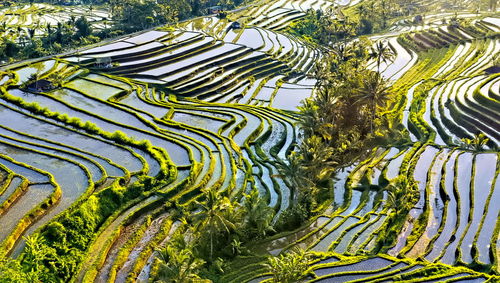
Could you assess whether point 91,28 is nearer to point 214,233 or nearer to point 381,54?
point 381,54

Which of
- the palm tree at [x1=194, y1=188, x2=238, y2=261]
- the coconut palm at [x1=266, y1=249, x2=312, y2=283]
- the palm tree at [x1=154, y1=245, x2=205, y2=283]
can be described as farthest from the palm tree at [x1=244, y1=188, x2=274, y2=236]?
the palm tree at [x1=154, y1=245, x2=205, y2=283]

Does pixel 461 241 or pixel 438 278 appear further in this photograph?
pixel 461 241

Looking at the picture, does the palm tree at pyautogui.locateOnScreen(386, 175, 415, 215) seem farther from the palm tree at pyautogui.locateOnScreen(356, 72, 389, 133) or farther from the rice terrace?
the palm tree at pyautogui.locateOnScreen(356, 72, 389, 133)

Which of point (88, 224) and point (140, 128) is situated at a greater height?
point (140, 128)

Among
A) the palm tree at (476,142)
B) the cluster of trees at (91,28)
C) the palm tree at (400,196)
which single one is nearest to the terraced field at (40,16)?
the cluster of trees at (91,28)

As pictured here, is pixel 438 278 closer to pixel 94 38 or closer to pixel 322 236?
pixel 322 236

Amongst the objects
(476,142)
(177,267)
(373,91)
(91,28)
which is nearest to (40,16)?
(91,28)

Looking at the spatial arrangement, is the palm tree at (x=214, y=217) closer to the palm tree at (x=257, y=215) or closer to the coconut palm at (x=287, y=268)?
the palm tree at (x=257, y=215)

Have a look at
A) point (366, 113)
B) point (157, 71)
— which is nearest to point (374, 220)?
point (366, 113)
